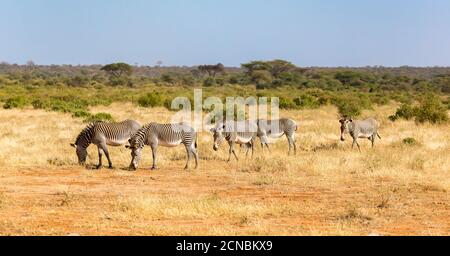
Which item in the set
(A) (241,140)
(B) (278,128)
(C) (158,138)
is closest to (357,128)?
(B) (278,128)

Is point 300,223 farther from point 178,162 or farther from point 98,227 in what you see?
point 178,162

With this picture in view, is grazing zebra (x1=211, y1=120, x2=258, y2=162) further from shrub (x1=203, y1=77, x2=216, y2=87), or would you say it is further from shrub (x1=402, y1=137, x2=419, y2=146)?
shrub (x1=203, y1=77, x2=216, y2=87)

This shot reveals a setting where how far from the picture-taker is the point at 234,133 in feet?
57.8

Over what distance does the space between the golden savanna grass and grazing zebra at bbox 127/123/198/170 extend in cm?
42

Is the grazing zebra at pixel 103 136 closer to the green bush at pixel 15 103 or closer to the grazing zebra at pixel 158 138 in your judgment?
the grazing zebra at pixel 158 138

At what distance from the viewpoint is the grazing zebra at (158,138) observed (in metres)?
15.4

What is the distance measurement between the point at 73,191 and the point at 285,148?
8.45 meters

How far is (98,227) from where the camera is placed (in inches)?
367

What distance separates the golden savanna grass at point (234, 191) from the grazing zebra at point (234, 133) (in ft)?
1.75

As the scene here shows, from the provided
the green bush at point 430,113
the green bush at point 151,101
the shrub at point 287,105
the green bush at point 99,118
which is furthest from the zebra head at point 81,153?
the green bush at point 151,101

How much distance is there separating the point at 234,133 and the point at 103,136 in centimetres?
378

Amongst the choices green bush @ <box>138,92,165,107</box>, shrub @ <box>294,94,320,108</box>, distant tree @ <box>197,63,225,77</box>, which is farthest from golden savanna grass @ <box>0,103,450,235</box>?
distant tree @ <box>197,63,225,77</box>

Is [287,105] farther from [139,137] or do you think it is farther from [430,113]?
[139,137]

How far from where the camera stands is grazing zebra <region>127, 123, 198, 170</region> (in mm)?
15438
